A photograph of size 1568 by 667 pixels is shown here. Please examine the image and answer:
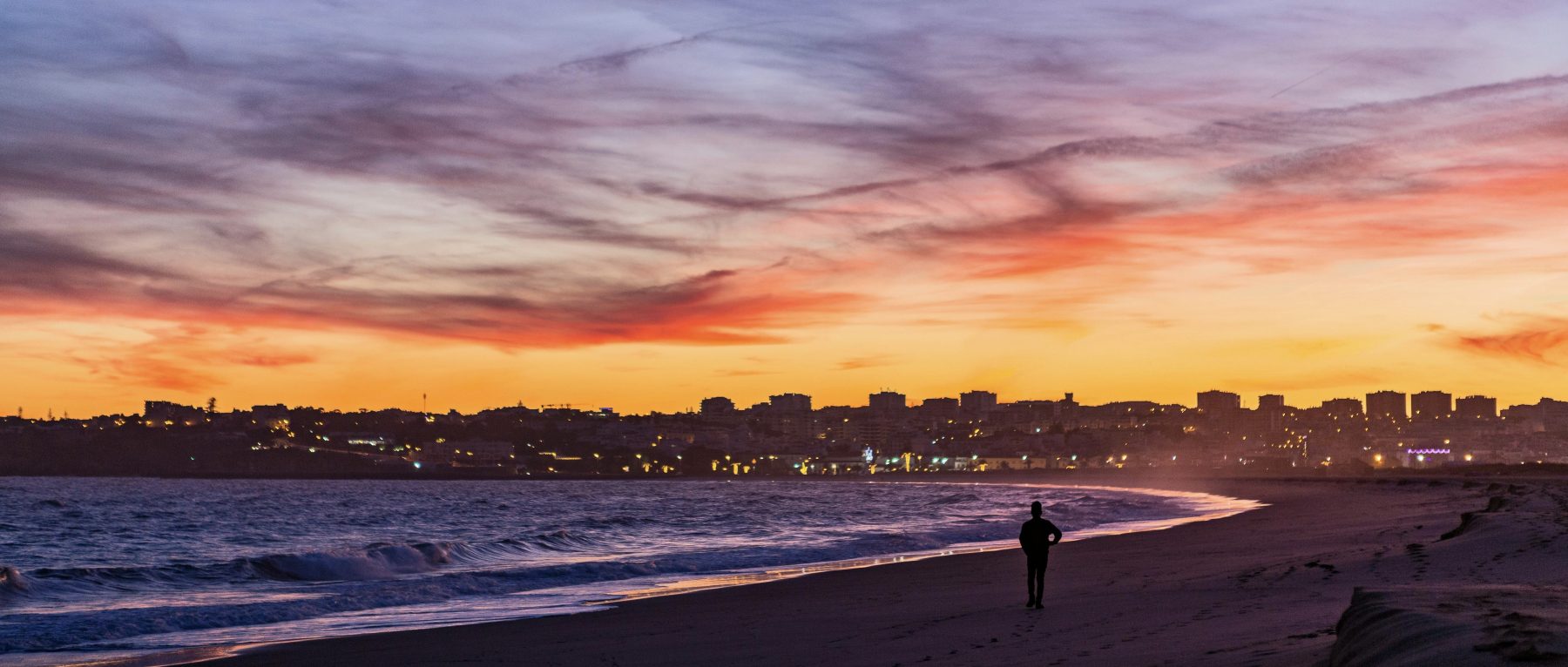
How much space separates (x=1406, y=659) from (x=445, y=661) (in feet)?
31.0

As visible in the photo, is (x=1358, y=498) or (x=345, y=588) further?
(x=1358, y=498)

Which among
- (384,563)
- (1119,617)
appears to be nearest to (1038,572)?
(1119,617)

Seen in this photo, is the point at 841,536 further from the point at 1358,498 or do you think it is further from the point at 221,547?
the point at 1358,498

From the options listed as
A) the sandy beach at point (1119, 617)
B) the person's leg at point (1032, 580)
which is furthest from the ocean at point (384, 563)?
the person's leg at point (1032, 580)

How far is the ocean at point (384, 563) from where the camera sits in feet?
57.2

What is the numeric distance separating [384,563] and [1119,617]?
71.1ft

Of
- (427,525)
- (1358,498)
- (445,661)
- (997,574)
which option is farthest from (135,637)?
(1358,498)

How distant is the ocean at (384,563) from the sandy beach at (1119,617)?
248 centimetres

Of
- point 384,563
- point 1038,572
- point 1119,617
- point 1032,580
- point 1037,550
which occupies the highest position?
point 1037,550

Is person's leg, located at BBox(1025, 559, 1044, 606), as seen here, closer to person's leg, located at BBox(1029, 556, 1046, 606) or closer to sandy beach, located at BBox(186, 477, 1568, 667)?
person's leg, located at BBox(1029, 556, 1046, 606)

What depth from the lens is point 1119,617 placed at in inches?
518

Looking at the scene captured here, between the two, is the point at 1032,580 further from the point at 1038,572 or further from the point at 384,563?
the point at 384,563

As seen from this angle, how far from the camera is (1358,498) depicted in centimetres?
5619

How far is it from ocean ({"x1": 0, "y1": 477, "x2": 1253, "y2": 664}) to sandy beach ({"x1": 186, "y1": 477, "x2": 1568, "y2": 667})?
2484mm
